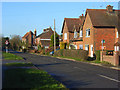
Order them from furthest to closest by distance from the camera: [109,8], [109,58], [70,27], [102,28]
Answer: [70,27], [109,8], [102,28], [109,58]

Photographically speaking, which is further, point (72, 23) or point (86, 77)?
point (72, 23)

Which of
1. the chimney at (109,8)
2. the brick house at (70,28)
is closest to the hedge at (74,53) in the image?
the brick house at (70,28)

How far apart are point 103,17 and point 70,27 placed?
13.7m

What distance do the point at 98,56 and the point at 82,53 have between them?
13.9 feet

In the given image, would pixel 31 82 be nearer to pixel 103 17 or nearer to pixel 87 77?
pixel 87 77

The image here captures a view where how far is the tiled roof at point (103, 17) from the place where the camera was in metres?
31.5

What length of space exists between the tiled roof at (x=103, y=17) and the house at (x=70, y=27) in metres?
8.65

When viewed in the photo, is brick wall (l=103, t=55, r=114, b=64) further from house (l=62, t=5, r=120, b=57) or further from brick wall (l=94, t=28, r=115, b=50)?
brick wall (l=94, t=28, r=115, b=50)

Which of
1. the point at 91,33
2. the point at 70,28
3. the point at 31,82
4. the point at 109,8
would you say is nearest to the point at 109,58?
the point at 91,33

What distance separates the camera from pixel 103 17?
108 feet

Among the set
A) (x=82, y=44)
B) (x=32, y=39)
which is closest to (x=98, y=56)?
(x=82, y=44)

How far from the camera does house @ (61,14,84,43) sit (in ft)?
146

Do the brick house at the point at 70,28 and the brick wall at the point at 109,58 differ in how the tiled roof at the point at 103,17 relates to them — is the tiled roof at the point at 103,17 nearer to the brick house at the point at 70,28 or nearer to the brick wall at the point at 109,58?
the brick wall at the point at 109,58

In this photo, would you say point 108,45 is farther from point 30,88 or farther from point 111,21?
point 30,88
